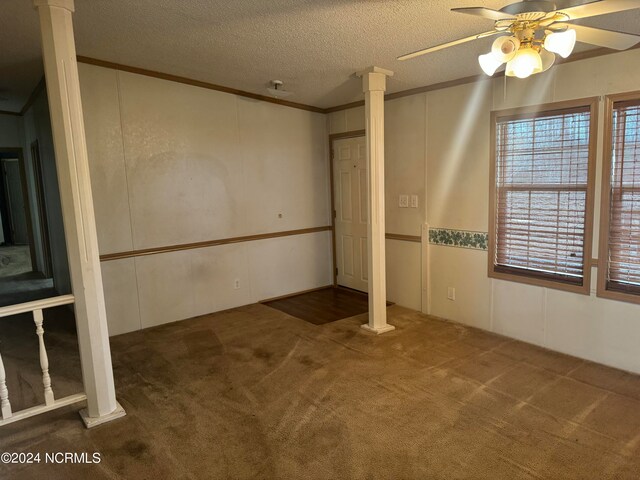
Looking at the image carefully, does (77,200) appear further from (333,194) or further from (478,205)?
(333,194)

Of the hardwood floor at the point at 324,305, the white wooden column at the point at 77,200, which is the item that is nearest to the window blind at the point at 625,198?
the hardwood floor at the point at 324,305

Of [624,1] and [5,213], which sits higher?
[624,1]

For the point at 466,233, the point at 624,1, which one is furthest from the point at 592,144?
the point at 624,1

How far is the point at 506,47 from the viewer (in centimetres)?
189

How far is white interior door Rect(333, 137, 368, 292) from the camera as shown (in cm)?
534

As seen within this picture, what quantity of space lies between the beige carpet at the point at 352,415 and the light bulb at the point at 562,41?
203 cm

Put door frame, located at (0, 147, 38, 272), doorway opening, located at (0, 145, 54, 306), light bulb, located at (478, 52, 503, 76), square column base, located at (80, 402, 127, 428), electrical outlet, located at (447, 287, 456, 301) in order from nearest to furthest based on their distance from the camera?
light bulb, located at (478, 52, 503, 76) → square column base, located at (80, 402, 127, 428) → electrical outlet, located at (447, 287, 456, 301) → doorway opening, located at (0, 145, 54, 306) → door frame, located at (0, 147, 38, 272)

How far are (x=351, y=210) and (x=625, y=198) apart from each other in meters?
3.07

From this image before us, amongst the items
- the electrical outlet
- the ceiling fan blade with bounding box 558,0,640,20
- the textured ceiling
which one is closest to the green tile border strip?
the electrical outlet

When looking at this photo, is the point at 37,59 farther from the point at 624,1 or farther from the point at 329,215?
the point at 624,1

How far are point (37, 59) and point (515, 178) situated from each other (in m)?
4.32

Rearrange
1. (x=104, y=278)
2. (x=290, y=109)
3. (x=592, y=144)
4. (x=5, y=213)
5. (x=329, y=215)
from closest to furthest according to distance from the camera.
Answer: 1. (x=592, y=144)
2. (x=104, y=278)
3. (x=290, y=109)
4. (x=329, y=215)
5. (x=5, y=213)

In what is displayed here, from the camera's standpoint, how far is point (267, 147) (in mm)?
5090

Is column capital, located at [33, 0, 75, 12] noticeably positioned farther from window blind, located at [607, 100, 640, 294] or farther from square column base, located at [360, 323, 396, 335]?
window blind, located at [607, 100, 640, 294]
